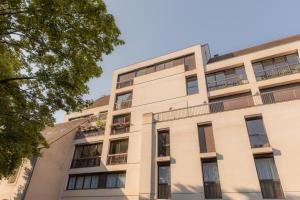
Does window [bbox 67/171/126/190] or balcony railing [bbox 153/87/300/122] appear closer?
balcony railing [bbox 153/87/300/122]

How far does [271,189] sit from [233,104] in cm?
703

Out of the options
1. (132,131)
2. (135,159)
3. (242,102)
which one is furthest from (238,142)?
(132,131)

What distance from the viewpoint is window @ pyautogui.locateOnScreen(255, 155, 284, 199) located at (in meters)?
11.7

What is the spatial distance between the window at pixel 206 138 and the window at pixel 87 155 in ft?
32.6

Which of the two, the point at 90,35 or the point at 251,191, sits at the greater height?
the point at 90,35

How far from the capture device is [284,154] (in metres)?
12.2

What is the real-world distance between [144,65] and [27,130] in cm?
1661

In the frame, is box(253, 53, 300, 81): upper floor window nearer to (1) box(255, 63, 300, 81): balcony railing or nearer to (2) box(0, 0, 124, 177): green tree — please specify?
(1) box(255, 63, 300, 81): balcony railing

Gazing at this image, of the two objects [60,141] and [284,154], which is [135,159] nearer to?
[60,141]

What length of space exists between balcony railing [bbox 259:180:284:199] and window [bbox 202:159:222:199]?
2.32m

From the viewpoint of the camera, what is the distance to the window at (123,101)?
75.5 feet

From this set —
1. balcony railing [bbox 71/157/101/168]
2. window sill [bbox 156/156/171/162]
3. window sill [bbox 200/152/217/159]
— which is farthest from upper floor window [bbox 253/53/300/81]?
balcony railing [bbox 71/157/101/168]

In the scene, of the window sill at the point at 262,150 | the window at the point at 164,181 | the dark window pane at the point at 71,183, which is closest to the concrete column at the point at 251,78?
the window sill at the point at 262,150

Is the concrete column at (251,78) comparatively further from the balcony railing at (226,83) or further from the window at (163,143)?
the window at (163,143)
